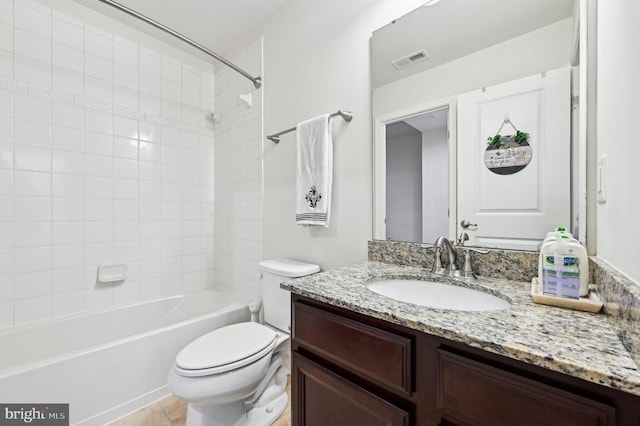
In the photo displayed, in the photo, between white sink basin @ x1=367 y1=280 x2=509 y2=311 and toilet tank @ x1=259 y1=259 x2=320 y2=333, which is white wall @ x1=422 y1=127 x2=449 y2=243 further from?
toilet tank @ x1=259 y1=259 x2=320 y2=333

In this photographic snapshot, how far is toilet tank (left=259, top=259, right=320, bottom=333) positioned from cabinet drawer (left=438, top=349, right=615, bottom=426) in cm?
93

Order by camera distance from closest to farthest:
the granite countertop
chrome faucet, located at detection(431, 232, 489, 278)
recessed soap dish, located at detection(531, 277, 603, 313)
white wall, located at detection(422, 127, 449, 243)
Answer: the granite countertop < recessed soap dish, located at detection(531, 277, 603, 313) < chrome faucet, located at detection(431, 232, 489, 278) < white wall, located at detection(422, 127, 449, 243)

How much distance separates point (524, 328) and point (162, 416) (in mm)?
1750

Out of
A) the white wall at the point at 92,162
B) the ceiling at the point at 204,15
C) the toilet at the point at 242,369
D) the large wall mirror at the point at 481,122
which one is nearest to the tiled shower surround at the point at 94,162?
the white wall at the point at 92,162

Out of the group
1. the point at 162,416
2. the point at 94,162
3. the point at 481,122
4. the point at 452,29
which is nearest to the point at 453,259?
the point at 481,122

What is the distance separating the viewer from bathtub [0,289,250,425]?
3.94ft

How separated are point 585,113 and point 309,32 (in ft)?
4.68

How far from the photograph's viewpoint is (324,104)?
4.99 ft

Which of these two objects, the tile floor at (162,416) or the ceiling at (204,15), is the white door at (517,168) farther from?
the ceiling at (204,15)

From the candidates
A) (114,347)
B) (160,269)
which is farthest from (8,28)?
(114,347)

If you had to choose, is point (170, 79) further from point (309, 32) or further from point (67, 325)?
point (67, 325)

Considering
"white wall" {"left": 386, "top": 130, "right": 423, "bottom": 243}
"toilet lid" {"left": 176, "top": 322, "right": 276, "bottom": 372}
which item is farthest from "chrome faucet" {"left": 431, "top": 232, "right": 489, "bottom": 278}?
"toilet lid" {"left": 176, "top": 322, "right": 276, "bottom": 372}

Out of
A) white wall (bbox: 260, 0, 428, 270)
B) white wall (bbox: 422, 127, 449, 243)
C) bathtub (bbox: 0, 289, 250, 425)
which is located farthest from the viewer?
white wall (bbox: 260, 0, 428, 270)

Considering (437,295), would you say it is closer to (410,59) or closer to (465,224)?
(465,224)
